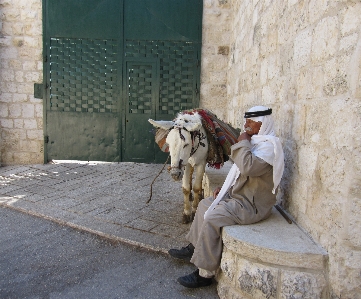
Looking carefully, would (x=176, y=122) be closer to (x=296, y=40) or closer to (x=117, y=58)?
(x=296, y=40)

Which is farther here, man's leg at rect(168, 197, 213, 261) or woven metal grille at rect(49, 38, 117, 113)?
woven metal grille at rect(49, 38, 117, 113)

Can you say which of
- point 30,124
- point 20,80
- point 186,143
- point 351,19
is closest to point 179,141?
point 186,143

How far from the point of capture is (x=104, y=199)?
5012 mm

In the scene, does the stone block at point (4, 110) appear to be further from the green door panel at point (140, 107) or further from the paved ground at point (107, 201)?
the green door panel at point (140, 107)

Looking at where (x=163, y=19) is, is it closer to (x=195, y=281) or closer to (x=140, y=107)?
(x=140, y=107)

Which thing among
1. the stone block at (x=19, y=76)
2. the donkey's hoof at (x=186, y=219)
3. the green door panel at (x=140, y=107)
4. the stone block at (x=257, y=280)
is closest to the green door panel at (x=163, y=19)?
the green door panel at (x=140, y=107)

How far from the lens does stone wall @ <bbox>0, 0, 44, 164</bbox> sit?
23.1ft

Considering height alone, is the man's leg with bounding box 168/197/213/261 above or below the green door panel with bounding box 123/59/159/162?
below

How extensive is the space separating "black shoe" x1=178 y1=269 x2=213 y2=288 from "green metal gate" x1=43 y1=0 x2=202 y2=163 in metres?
4.70

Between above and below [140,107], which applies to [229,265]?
below

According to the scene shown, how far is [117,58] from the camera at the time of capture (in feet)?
23.3

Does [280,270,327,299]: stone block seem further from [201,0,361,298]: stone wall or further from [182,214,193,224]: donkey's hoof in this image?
[182,214,193,224]: donkey's hoof

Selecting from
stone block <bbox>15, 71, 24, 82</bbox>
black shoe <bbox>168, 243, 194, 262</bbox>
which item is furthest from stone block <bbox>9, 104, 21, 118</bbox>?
black shoe <bbox>168, 243, 194, 262</bbox>

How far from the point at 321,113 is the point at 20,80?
6658 mm
